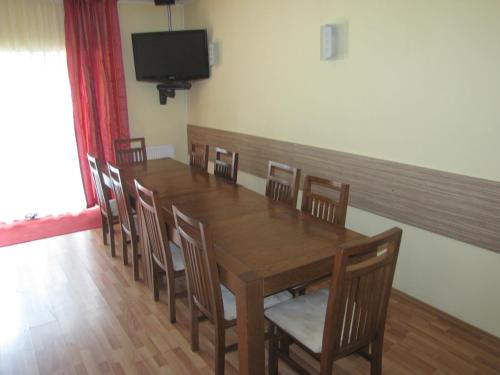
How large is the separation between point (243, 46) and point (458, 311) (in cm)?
320

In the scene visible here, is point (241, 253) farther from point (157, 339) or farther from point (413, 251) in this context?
point (413, 251)

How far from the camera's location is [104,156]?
4.84 metres

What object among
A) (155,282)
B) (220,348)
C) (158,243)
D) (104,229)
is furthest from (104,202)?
(220,348)

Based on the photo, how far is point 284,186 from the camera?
2.83m

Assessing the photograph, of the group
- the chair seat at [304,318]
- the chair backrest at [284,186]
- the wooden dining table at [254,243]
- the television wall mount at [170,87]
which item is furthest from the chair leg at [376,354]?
the television wall mount at [170,87]

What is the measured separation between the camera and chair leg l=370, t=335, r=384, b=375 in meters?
1.86

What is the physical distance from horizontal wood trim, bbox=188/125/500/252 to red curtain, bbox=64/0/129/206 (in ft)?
7.74

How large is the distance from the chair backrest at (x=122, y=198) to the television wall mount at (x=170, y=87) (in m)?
2.27

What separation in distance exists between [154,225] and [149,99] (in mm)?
3176

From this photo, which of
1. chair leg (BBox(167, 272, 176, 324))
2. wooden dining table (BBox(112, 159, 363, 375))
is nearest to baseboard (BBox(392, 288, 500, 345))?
wooden dining table (BBox(112, 159, 363, 375))

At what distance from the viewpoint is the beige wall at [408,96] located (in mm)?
2244

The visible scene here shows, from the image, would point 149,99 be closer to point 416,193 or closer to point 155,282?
point 155,282

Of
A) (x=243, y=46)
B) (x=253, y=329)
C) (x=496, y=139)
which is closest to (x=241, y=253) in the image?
(x=253, y=329)

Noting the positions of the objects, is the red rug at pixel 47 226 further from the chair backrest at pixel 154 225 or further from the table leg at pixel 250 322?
the table leg at pixel 250 322
